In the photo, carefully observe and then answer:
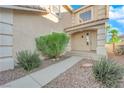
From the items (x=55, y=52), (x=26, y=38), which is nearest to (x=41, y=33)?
(x=26, y=38)

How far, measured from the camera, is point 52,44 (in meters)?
8.82

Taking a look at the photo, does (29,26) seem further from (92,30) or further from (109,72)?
(109,72)

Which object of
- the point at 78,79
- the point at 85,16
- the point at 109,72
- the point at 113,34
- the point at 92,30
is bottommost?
the point at 78,79

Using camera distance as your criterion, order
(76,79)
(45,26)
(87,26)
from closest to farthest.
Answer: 1. (76,79)
2. (87,26)
3. (45,26)

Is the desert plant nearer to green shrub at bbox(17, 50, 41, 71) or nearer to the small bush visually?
the small bush

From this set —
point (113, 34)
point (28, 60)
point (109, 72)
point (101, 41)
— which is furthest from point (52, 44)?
point (109, 72)

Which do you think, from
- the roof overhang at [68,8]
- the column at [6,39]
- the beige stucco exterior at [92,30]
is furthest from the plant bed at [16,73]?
the roof overhang at [68,8]

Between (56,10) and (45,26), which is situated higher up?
(56,10)

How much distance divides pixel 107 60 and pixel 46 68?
270cm

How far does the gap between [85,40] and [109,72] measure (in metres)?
1.71

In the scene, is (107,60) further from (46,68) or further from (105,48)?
(46,68)

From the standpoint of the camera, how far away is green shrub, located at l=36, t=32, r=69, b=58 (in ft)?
25.7

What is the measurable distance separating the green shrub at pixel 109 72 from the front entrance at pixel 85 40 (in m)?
1.01

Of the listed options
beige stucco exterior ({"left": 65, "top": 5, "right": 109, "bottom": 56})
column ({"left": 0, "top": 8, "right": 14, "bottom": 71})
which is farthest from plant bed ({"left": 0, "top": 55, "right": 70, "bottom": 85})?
beige stucco exterior ({"left": 65, "top": 5, "right": 109, "bottom": 56})
